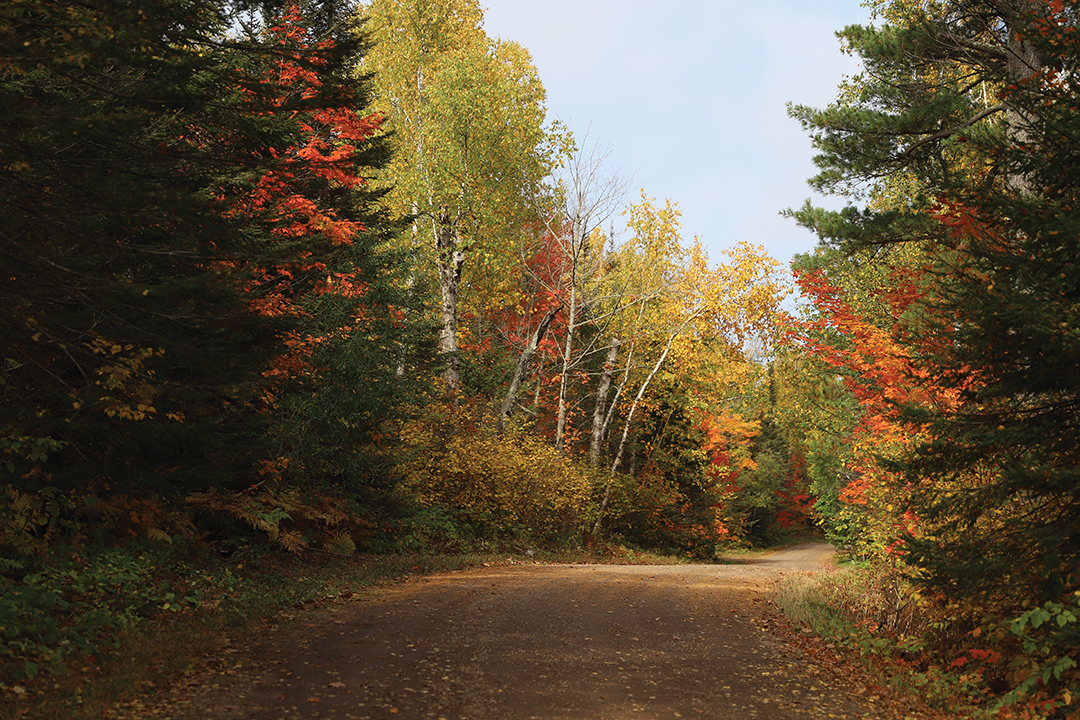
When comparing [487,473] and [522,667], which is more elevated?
[487,473]

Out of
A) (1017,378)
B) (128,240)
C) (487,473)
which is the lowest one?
(487,473)

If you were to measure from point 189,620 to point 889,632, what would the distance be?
8282 millimetres

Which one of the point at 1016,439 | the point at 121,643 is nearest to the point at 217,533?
the point at 121,643

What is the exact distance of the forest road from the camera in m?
5.98

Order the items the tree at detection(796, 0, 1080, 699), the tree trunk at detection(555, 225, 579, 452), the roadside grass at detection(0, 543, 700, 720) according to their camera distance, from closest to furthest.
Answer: the roadside grass at detection(0, 543, 700, 720)
the tree at detection(796, 0, 1080, 699)
the tree trunk at detection(555, 225, 579, 452)

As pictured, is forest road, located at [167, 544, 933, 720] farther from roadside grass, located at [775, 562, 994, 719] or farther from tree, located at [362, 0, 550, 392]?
tree, located at [362, 0, 550, 392]

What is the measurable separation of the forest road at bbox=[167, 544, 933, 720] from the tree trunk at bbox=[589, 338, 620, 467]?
13764mm

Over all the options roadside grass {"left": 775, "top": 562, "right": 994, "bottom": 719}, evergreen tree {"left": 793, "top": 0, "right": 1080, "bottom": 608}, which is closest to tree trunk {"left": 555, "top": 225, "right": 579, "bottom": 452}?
roadside grass {"left": 775, "top": 562, "right": 994, "bottom": 719}

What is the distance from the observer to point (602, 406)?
25922 mm

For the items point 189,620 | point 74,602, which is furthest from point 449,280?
point 74,602

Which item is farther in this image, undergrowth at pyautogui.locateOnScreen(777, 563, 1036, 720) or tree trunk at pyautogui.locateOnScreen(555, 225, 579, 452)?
tree trunk at pyautogui.locateOnScreen(555, 225, 579, 452)

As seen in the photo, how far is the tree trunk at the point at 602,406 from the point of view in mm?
24859

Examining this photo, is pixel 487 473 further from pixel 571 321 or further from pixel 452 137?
pixel 452 137

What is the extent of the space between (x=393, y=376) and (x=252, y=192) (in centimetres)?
428
